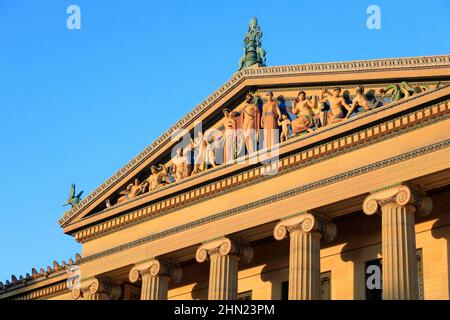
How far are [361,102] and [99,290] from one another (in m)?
14.9

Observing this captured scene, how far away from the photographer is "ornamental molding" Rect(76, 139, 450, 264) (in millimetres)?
34844

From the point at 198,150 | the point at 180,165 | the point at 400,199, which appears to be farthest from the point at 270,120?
the point at 400,199

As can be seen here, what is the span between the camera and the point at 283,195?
1515 inches

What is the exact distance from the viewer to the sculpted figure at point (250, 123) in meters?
40.2

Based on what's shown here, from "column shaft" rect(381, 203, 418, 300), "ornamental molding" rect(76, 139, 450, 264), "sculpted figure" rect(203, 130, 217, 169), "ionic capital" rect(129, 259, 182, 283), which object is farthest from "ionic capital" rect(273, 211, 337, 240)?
"ionic capital" rect(129, 259, 182, 283)

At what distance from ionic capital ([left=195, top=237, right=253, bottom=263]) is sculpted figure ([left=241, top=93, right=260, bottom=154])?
11.9ft

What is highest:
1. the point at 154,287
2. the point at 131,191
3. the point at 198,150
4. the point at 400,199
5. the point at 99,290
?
the point at 198,150

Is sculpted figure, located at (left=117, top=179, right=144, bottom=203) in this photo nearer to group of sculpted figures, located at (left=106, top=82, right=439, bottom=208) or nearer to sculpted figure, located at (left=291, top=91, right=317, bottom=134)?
group of sculpted figures, located at (left=106, top=82, right=439, bottom=208)

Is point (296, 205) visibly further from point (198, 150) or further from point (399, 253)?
point (198, 150)

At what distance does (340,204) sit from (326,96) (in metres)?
4.22

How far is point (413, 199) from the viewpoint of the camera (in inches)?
1374

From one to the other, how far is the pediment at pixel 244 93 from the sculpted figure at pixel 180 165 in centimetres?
42
